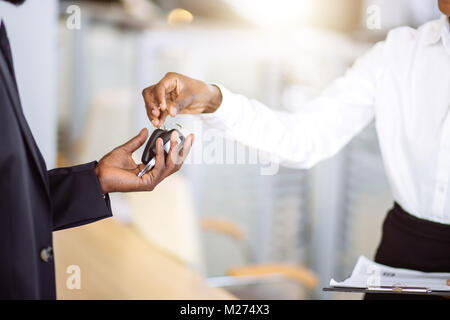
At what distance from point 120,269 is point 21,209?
1.06 meters

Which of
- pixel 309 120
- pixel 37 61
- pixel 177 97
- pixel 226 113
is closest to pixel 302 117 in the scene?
pixel 309 120

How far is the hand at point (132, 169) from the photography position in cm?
83

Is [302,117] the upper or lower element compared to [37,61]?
lower

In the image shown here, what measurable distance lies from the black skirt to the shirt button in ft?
1.90

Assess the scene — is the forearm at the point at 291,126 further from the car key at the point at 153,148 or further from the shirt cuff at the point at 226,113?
the car key at the point at 153,148

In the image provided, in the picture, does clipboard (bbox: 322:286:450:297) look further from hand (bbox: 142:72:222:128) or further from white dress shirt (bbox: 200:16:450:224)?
hand (bbox: 142:72:222:128)

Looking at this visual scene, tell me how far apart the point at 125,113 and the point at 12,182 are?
8.70ft

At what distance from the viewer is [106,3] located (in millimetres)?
4637

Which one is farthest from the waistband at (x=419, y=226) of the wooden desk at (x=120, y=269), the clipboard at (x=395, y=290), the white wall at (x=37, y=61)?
the white wall at (x=37, y=61)

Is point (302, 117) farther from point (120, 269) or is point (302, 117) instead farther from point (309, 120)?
point (120, 269)

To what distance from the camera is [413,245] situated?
1.01 metres

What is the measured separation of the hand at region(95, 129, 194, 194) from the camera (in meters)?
0.83
